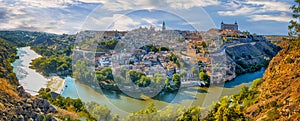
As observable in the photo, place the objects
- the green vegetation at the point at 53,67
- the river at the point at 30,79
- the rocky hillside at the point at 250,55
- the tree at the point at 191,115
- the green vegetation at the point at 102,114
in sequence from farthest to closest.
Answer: the rocky hillside at the point at 250,55 → the green vegetation at the point at 53,67 → the river at the point at 30,79 → the green vegetation at the point at 102,114 → the tree at the point at 191,115

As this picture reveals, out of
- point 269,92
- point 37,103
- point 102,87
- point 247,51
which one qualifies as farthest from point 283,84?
point 247,51

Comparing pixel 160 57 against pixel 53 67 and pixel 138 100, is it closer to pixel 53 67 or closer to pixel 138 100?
pixel 138 100

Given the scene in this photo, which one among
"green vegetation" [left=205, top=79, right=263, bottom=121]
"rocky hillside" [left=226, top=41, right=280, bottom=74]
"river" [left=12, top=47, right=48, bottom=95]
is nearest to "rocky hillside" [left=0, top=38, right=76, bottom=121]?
"green vegetation" [left=205, top=79, right=263, bottom=121]

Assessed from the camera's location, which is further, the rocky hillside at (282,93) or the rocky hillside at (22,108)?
the rocky hillside at (282,93)

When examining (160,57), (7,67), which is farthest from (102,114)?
(7,67)

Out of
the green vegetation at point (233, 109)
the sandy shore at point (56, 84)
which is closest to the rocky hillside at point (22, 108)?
the green vegetation at point (233, 109)

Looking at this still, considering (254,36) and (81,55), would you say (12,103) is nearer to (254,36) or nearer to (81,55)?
(81,55)

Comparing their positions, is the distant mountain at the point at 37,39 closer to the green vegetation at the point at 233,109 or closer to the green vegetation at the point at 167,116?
the green vegetation at the point at 233,109
